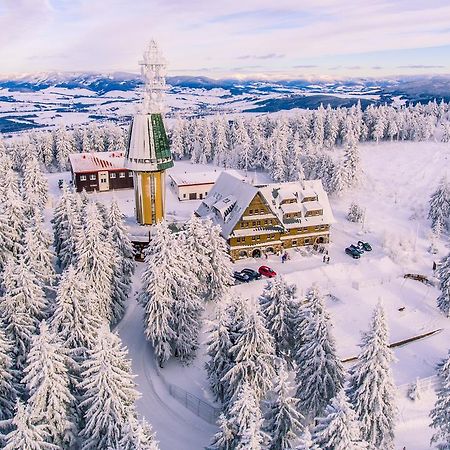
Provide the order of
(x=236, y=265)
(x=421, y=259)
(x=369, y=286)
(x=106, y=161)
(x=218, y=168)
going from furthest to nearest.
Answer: (x=218, y=168) → (x=106, y=161) → (x=421, y=259) → (x=236, y=265) → (x=369, y=286)

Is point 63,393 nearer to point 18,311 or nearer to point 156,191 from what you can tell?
point 18,311

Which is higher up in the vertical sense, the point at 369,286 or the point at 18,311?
the point at 18,311

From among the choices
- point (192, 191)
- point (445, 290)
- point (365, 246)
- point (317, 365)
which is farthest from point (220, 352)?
point (192, 191)

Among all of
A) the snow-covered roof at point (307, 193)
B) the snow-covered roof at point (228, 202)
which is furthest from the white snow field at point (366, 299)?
the snow-covered roof at point (307, 193)

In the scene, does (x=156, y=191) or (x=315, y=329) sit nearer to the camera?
(x=315, y=329)

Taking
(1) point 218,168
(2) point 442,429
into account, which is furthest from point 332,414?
(1) point 218,168

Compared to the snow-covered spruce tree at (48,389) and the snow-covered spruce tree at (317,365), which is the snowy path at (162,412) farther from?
the snow-covered spruce tree at (317,365)
